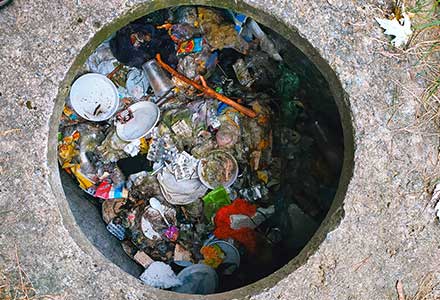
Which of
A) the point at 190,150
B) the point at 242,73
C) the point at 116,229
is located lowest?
the point at 116,229

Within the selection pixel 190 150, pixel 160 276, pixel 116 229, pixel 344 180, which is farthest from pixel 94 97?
pixel 344 180

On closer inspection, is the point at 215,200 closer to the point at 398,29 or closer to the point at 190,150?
the point at 190,150

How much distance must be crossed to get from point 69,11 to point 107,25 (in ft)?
0.62

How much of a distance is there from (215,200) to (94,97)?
1089 millimetres

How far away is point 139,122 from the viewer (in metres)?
3.83

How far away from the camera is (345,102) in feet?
9.11

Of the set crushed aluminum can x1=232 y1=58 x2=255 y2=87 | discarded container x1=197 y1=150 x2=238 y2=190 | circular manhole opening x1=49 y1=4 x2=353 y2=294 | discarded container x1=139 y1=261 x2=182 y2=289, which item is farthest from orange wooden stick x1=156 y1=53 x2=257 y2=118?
discarded container x1=139 y1=261 x2=182 y2=289

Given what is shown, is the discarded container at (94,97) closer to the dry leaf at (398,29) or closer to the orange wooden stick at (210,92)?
the orange wooden stick at (210,92)

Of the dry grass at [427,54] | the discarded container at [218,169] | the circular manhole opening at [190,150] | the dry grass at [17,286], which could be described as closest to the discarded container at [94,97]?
the circular manhole opening at [190,150]

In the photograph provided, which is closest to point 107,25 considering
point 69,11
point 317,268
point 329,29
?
point 69,11

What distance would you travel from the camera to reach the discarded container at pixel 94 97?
365 centimetres

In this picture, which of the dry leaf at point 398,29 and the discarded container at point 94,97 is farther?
the discarded container at point 94,97

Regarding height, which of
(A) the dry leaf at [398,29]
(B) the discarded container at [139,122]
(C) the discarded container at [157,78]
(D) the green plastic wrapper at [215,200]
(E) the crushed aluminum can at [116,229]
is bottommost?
(D) the green plastic wrapper at [215,200]

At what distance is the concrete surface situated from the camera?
2.64 meters
